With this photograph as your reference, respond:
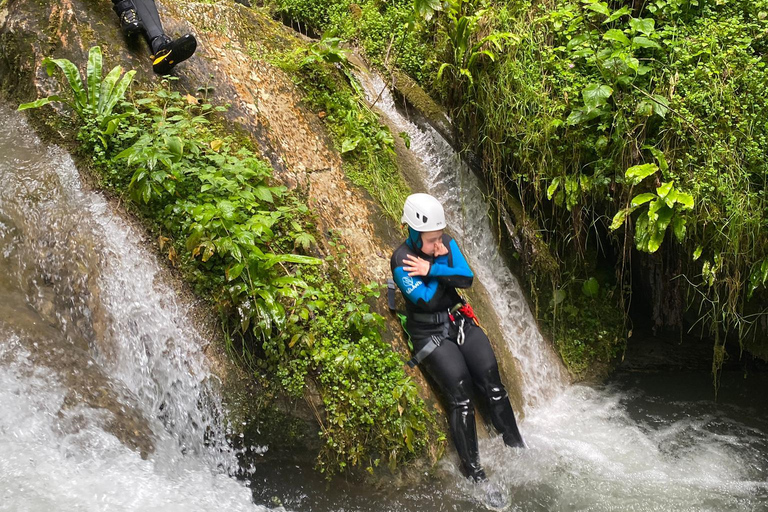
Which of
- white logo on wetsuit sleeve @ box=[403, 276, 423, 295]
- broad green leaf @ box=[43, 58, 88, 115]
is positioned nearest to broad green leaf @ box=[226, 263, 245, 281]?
white logo on wetsuit sleeve @ box=[403, 276, 423, 295]

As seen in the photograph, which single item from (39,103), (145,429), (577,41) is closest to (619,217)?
(577,41)

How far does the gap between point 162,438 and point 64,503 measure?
0.89 meters

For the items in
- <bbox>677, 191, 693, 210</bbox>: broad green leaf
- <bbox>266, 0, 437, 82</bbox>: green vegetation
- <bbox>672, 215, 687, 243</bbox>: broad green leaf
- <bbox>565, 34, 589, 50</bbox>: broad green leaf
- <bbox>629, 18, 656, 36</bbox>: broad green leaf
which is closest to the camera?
<bbox>677, 191, 693, 210</bbox>: broad green leaf

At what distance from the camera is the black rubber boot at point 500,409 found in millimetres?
5328

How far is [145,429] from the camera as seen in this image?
4570 millimetres

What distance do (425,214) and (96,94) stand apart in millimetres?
3034

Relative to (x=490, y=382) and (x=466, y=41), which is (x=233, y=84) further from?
(x=490, y=382)

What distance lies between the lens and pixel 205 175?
17.0 ft

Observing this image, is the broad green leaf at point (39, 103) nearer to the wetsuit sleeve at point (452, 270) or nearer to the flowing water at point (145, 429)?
the flowing water at point (145, 429)

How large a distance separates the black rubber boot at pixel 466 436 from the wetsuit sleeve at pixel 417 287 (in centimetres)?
75

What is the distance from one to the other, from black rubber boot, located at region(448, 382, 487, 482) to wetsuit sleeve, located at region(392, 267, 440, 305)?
751 mm

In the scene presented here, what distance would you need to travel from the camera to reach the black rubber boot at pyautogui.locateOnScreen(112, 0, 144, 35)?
5.96m

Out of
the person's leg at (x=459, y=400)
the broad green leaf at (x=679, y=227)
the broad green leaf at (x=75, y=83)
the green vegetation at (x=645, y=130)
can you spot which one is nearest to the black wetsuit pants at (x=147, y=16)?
the broad green leaf at (x=75, y=83)

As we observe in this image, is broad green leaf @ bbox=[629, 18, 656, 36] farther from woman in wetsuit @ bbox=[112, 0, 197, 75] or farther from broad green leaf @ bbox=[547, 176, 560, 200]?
woman in wetsuit @ bbox=[112, 0, 197, 75]
